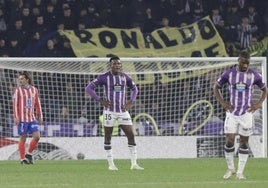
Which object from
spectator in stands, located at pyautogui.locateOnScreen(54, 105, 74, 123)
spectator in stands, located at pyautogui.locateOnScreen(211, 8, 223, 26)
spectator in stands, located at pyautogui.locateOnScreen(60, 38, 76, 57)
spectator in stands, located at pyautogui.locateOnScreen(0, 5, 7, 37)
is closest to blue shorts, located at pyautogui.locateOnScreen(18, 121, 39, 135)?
spectator in stands, located at pyautogui.locateOnScreen(54, 105, 74, 123)

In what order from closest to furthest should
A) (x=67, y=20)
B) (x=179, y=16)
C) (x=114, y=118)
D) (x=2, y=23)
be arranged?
(x=114, y=118)
(x=2, y=23)
(x=67, y=20)
(x=179, y=16)

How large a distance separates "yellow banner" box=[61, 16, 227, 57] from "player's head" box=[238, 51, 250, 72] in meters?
12.3

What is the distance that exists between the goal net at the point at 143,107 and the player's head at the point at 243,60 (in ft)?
26.9

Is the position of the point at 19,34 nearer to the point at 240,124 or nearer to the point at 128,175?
the point at 128,175

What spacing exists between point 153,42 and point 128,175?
12.1m

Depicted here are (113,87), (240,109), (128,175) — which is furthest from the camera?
(113,87)

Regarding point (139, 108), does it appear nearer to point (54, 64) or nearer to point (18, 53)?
point (54, 64)

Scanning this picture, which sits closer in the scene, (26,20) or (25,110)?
(25,110)

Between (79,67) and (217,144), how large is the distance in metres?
3.83

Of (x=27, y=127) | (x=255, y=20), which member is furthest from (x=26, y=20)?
(x=27, y=127)

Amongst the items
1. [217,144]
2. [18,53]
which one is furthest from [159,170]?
[18,53]

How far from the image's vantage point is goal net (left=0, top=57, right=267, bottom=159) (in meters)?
22.1

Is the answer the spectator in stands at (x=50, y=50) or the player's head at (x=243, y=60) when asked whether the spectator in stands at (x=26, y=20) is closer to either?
the spectator in stands at (x=50, y=50)

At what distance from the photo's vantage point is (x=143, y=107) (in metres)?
23.2
